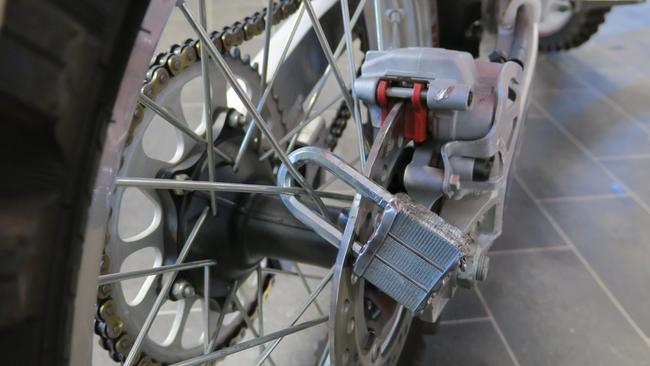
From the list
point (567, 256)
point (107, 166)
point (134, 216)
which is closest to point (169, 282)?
point (107, 166)

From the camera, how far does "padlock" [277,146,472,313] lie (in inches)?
19.1

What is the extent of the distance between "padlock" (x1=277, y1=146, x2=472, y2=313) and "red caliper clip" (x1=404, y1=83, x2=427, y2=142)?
0.10m

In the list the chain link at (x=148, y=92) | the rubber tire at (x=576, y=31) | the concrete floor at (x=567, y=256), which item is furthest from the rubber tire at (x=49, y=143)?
the rubber tire at (x=576, y=31)

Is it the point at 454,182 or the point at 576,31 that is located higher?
the point at 576,31

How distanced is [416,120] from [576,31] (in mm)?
1413

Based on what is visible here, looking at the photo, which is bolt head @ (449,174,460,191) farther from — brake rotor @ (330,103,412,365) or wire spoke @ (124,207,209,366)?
wire spoke @ (124,207,209,366)

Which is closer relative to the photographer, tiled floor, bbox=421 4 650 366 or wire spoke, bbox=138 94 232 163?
wire spoke, bbox=138 94 232 163

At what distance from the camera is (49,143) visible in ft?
0.83

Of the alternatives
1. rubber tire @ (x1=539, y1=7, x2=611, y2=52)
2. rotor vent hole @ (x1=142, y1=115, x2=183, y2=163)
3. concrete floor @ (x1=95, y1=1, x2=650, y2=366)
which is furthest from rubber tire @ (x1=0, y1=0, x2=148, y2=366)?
rubber tire @ (x1=539, y1=7, x2=611, y2=52)

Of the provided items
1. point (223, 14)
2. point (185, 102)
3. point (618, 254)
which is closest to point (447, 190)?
point (618, 254)

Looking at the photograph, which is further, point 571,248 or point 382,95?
point 571,248

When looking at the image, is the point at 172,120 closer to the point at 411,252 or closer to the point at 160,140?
the point at 411,252

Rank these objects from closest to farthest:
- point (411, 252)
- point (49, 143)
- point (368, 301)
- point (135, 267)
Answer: point (49, 143) < point (411, 252) < point (368, 301) < point (135, 267)

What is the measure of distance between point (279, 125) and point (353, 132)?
0.68 meters
